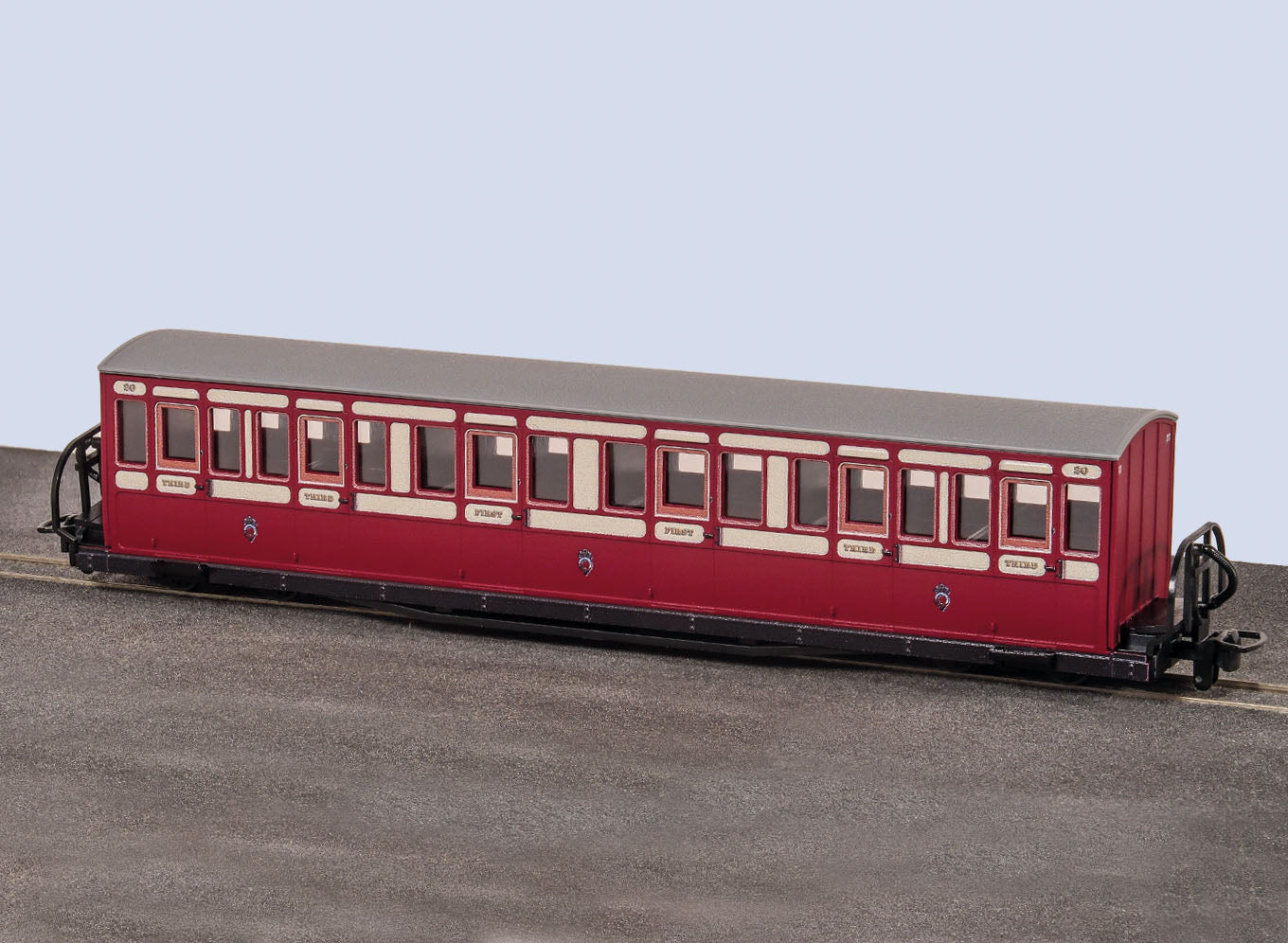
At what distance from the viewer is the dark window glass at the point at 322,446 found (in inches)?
924

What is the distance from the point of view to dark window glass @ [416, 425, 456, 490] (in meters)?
23.1

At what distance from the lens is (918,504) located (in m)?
21.6

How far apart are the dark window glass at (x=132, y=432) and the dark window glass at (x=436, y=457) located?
9.76 ft

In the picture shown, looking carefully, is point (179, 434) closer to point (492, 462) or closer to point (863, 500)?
point (492, 462)

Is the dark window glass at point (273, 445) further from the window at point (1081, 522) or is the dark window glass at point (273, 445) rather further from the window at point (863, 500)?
the window at point (1081, 522)

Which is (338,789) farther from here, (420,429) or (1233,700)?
(1233,700)

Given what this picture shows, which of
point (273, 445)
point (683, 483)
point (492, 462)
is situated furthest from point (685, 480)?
point (273, 445)

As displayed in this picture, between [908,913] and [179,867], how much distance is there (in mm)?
5271

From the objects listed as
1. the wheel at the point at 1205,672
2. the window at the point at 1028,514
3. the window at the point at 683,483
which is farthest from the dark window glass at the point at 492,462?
the wheel at the point at 1205,672

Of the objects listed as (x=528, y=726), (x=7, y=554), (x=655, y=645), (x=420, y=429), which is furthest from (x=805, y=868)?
(x=7, y=554)

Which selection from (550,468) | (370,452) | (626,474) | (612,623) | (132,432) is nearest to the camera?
(626,474)

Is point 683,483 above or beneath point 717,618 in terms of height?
above

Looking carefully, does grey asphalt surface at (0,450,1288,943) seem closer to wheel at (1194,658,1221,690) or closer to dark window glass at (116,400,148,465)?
wheel at (1194,658,1221,690)

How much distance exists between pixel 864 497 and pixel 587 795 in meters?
4.20
